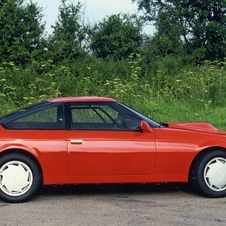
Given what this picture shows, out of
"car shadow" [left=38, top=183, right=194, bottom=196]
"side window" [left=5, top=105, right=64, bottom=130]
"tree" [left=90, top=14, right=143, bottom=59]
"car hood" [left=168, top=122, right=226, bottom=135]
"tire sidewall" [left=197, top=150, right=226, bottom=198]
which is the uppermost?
"tree" [left=90, top=14, right=143, bottom=59]

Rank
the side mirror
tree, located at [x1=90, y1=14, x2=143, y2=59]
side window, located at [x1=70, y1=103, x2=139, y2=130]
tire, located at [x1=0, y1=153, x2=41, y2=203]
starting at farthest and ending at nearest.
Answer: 1. tree, located at [x1=90, y1=14, x2=143, y2=59]
2. side window, located at [x1=70, y1=103, x2=139, y2=130]
3. the side mirror
4. tire, located at [x1=0, y1=153, x2=41, y2=203]

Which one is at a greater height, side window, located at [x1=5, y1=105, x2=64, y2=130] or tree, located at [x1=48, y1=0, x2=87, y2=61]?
tree, located at [x1=48, y1=0, x2=87, y2=61]

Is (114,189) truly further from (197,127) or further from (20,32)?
(20,32)

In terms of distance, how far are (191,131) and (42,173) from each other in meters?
1.96

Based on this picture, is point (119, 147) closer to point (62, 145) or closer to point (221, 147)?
point (62, 145)

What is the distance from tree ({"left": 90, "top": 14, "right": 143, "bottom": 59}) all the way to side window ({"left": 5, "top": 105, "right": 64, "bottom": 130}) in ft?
53.0

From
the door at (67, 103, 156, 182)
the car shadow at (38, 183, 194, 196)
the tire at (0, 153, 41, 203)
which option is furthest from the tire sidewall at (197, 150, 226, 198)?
the tire at (0, 153, 41, 203)

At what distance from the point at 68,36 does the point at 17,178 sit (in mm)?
16927

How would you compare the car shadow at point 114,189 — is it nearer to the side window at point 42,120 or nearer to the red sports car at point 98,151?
the red sports car at point 98,151

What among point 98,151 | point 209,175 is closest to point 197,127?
point 209,175

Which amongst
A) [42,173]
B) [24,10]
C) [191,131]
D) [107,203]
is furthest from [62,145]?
[24,10]

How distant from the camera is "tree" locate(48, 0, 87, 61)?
22317mm

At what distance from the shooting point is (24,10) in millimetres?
21594

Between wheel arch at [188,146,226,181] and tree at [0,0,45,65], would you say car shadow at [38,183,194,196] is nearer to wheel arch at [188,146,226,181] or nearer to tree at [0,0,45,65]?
wheel arch at [188,146,226,181]
